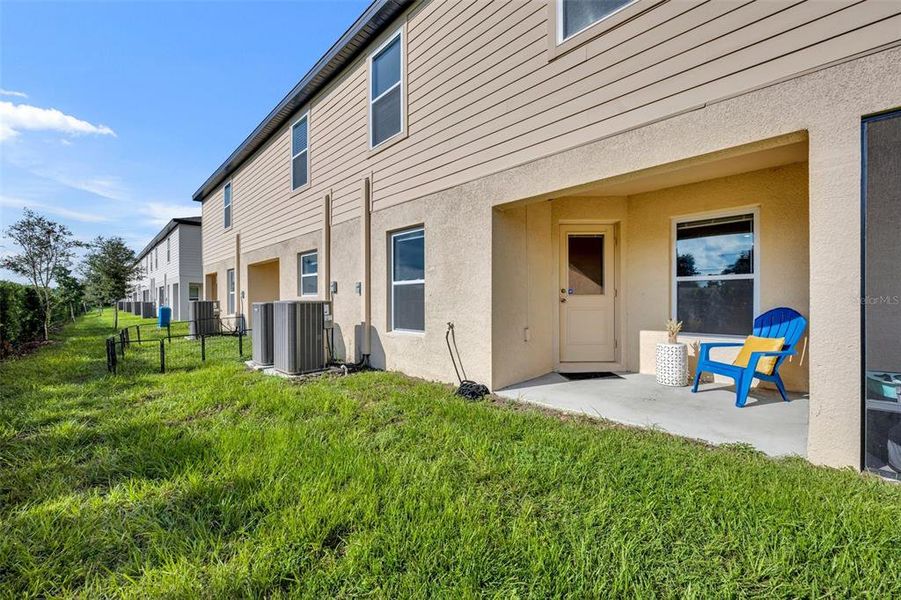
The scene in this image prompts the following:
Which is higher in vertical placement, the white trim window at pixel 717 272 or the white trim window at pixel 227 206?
the white trim window at pixel 227 206

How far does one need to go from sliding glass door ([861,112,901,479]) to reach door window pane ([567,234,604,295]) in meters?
3.29

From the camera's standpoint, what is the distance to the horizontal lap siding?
8.98ft

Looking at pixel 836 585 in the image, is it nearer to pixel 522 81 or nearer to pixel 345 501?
pixel 345 501

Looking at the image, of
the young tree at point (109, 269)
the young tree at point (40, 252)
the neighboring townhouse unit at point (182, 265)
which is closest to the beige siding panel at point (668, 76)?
the young tree at point (40, 252)

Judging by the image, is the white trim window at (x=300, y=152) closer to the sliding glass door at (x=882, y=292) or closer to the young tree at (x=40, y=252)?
the sliding glass door at (x=882, y=292)

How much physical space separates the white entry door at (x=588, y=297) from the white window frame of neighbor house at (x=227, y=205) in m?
12.2

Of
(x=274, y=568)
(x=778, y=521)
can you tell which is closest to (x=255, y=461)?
(x=274, y=568)

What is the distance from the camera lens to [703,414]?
3.67 metres

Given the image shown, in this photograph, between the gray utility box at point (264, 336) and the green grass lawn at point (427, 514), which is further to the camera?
the gray utility box at point (264, 336)

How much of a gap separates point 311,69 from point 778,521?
9.60 metres

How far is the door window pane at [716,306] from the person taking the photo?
4.65m

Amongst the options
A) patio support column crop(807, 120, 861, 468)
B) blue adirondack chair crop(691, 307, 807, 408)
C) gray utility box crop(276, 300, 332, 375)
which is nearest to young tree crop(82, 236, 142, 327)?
gray utility box crop(276, 300, 332, 375)

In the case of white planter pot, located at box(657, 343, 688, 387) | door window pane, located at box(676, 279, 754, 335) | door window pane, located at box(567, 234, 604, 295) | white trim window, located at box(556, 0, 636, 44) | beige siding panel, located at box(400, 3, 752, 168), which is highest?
white trim window, located at box(556, 0, 636, 44)

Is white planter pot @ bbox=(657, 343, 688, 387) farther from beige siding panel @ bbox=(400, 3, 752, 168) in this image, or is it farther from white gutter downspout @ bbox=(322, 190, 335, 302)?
white gutter downspout @ bbox=(322, 190, 335, 302)
